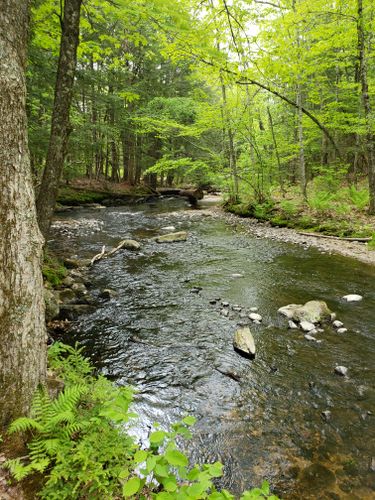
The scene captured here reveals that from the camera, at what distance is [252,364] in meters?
4.44

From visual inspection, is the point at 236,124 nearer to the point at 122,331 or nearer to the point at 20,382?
the point at 122,331

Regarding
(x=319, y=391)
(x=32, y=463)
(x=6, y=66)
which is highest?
(x=6, y=66)

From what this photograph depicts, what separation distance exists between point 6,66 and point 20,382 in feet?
7.89

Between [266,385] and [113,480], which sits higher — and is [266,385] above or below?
below

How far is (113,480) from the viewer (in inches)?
79.5

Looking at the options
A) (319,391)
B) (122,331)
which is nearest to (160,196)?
(122,331)

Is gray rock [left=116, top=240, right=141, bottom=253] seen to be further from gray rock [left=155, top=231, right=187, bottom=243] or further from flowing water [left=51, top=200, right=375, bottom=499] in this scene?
flowing water [left=51, top=200, right=375, bottom=499]

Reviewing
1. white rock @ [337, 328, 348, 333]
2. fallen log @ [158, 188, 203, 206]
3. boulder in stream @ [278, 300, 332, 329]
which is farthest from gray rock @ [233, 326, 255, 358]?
fallen log @ [158, 188, 203, 206]

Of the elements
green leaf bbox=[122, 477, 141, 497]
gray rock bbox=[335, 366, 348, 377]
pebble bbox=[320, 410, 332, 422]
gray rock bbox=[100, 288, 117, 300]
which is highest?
green leaf bbox=[122, 477, 141, 497]

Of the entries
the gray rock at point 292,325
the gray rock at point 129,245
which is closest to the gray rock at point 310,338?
→ the gray rock at point 292,325

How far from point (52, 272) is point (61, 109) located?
12.1ft

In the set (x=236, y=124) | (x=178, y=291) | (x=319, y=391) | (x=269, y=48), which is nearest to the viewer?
(x=319, y=391)

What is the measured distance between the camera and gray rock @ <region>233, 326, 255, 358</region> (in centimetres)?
463

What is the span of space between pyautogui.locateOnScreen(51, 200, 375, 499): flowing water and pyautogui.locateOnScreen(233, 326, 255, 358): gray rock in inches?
5.3
